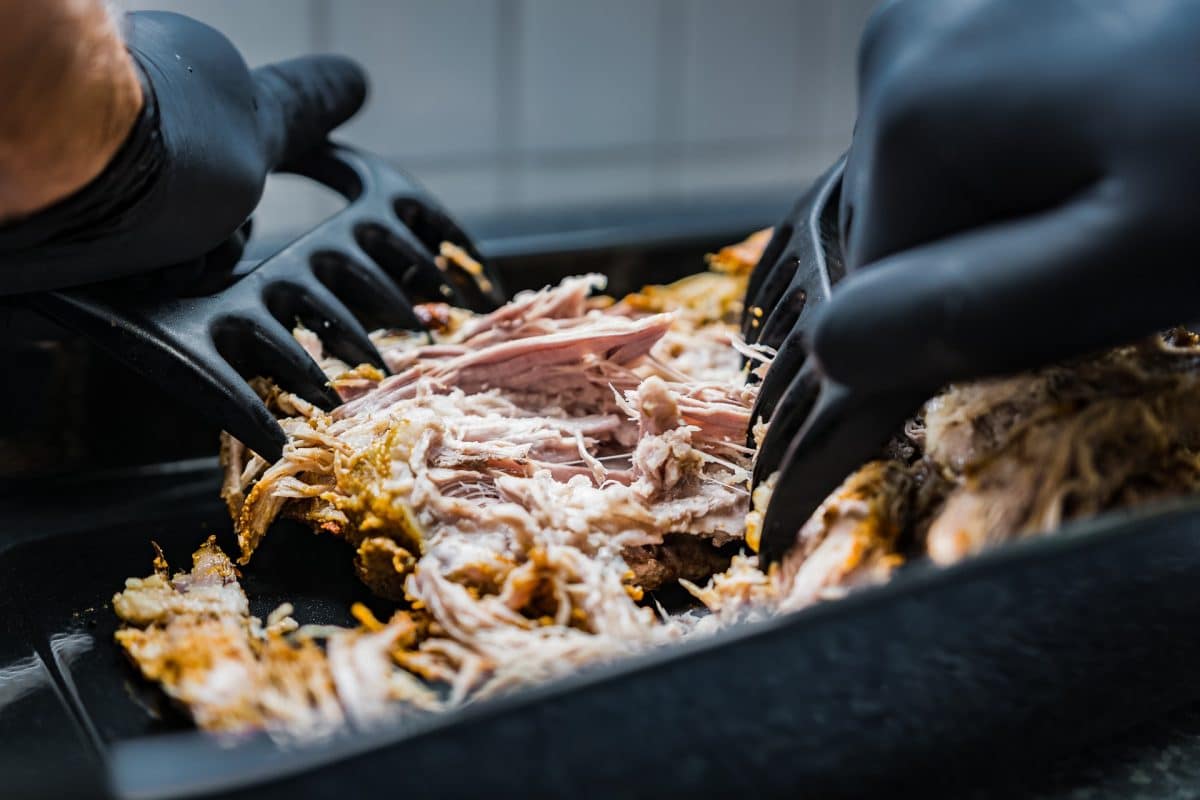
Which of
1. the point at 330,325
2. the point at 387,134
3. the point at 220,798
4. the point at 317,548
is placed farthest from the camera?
the point at 387,134

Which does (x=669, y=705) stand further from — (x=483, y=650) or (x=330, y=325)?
(x=330, y=325)

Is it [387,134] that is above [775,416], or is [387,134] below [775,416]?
below

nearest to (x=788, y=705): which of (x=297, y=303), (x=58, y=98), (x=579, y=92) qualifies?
(x=58, y=98)

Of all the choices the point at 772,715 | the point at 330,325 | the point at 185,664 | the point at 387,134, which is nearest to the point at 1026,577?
the point at 772,715

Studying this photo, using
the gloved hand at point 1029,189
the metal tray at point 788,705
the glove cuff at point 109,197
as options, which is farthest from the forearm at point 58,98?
the gloved hand at point 1029,189

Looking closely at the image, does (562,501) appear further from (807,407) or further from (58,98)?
(58,98)

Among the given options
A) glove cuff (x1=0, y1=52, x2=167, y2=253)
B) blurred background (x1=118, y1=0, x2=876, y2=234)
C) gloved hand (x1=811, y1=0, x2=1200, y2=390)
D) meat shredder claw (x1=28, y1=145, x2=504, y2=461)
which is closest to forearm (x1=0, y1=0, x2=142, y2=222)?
glove cuff (x1=0, y1=52, x2=167, y2=253)
